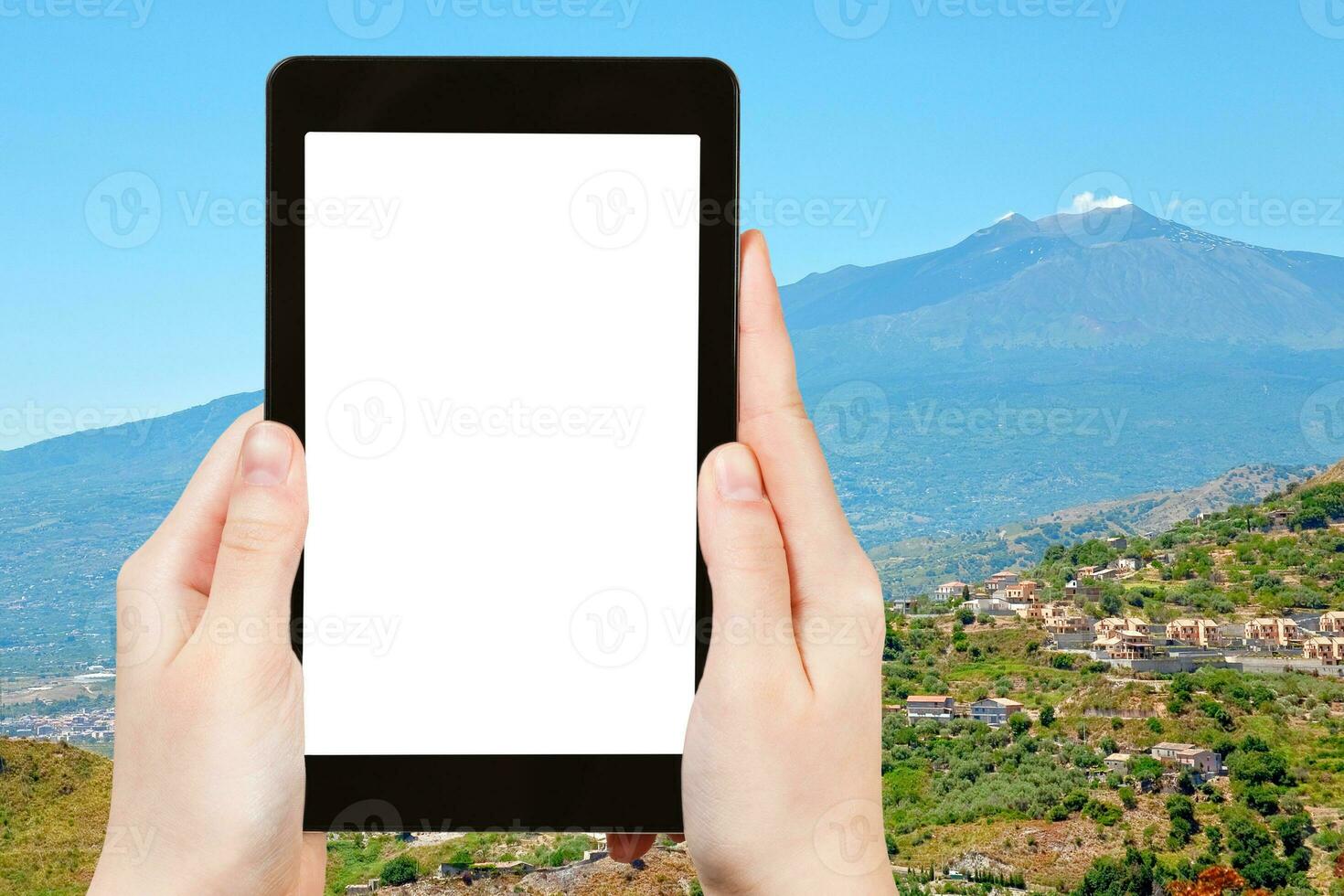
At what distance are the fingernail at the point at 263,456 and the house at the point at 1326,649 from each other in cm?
3610

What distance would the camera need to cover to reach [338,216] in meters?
1.25

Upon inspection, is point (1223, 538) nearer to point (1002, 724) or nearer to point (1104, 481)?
point (1002, 724)

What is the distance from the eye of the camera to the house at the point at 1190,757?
26.9 meters

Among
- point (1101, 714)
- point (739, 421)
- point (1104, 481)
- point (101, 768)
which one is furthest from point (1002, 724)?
point (1104, 481)

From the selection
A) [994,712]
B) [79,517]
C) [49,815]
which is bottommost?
[49,815]

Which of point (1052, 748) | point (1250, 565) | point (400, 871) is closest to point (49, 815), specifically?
point (400, 871)

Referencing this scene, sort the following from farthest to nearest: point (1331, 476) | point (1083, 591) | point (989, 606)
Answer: point (1331, 476)
point (1083, 591)
point (989, 606)

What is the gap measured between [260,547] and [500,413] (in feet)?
1.02

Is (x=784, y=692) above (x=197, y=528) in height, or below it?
below

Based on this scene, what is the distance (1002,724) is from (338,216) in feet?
100.0

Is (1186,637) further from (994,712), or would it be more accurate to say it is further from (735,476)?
(735,476)

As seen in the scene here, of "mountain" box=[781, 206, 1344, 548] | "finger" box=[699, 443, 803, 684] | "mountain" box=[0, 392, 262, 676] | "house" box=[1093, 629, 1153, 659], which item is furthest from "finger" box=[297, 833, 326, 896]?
"mountain" box=[781, 206, 1344, 548]

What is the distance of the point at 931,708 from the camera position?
97.1 ft

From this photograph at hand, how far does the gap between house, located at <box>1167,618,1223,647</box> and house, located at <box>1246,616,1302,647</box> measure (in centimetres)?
102
